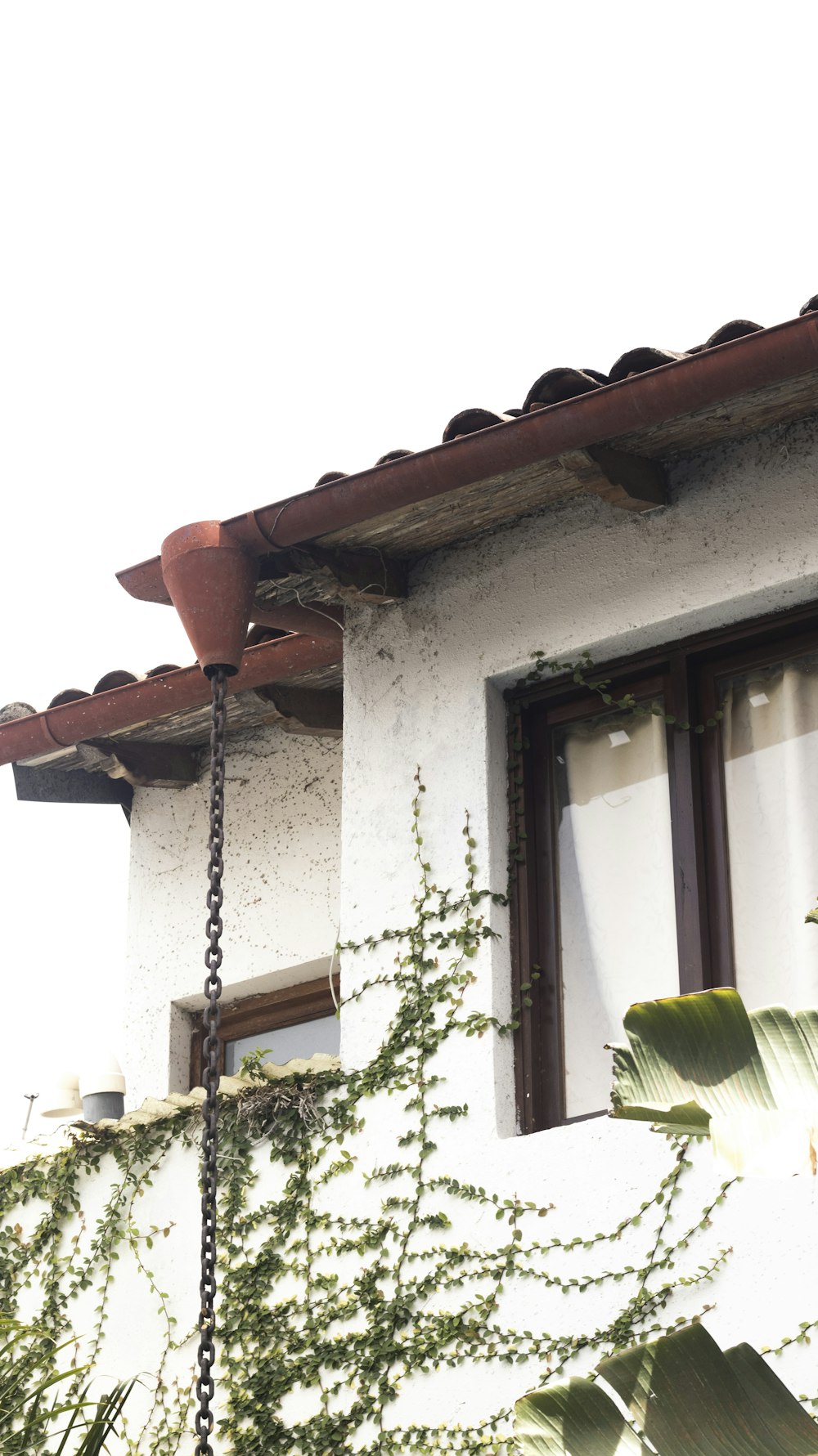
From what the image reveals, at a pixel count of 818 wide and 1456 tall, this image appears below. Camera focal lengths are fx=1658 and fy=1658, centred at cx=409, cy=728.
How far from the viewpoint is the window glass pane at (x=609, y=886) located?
214 inches

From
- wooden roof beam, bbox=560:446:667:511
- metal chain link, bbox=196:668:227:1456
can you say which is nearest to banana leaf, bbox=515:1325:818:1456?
metal chain link, bbox=196:668:227:1456

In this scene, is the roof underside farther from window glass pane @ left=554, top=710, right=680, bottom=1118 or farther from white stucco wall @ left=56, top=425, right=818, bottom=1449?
window glass pane @ left=554, top=710, right=680, bottom=1118

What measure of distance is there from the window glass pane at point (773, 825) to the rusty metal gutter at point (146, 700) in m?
1.78

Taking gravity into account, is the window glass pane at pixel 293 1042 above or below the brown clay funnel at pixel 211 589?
below

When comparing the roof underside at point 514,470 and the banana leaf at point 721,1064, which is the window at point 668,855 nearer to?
the roof underside at point 514,470

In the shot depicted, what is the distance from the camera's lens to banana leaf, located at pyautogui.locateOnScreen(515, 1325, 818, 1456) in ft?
10.9

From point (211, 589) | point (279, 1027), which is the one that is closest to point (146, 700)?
point (211, 589)

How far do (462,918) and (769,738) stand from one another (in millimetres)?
1206

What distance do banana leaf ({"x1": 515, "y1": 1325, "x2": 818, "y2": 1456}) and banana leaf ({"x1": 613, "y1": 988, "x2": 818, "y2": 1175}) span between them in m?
0.51

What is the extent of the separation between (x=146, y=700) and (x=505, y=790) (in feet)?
5.48

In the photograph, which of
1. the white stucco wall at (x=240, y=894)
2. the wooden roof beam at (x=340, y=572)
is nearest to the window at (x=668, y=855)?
the wooden roof beam at (x=340, y=572)

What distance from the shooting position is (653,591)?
565 cm

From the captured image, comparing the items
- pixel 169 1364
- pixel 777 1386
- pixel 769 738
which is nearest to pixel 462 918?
pixel 769 738

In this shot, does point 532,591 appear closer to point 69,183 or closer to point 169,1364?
point 169,1364
